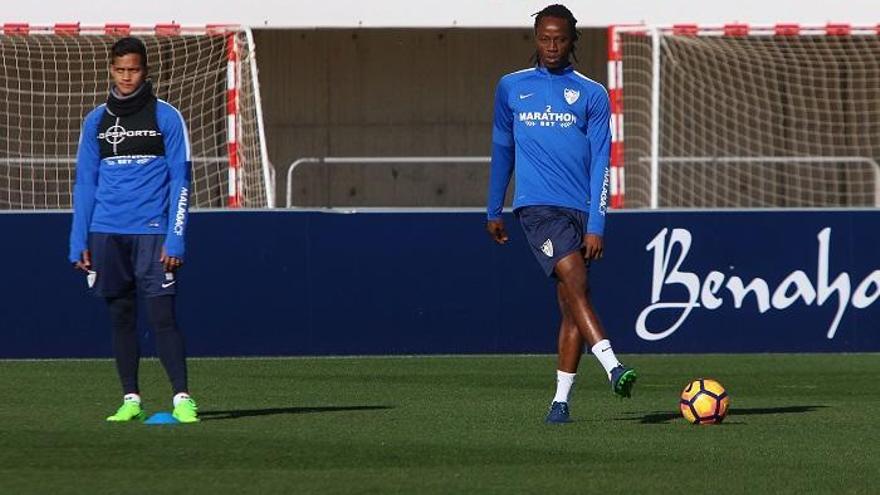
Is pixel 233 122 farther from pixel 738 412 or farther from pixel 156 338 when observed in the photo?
pixel 156 338

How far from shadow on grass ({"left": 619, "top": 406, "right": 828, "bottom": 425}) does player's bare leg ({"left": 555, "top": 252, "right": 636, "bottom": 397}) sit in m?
0.69

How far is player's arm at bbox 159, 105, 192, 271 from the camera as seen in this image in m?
9.39

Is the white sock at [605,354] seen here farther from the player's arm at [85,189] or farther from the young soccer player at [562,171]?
the player's arm at [85,189]

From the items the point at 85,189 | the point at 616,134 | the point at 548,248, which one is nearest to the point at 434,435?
the point at 548,248

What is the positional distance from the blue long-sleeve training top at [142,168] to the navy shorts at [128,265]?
0.05 meters

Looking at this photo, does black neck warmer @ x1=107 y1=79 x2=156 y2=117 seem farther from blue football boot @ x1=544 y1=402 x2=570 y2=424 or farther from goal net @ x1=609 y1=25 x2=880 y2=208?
goal net @ x1=609 y1=25 x2=880 y2=208

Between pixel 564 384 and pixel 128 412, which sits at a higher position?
pixel 564 384

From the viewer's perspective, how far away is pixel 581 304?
30.9 ft

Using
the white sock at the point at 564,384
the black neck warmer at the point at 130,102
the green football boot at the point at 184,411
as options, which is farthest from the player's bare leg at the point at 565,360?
the black neck warmer at the point at 130,102

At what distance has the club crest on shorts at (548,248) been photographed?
9445 millimetres

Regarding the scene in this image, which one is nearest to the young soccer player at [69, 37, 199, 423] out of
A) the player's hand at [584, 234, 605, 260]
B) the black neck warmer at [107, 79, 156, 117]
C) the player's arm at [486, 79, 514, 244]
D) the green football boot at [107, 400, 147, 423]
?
the black neck warmer at [107, 79, 156, 117]

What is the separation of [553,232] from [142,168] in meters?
1.98

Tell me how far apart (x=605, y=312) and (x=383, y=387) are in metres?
3.54

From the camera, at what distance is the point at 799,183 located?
2434 centimetres
